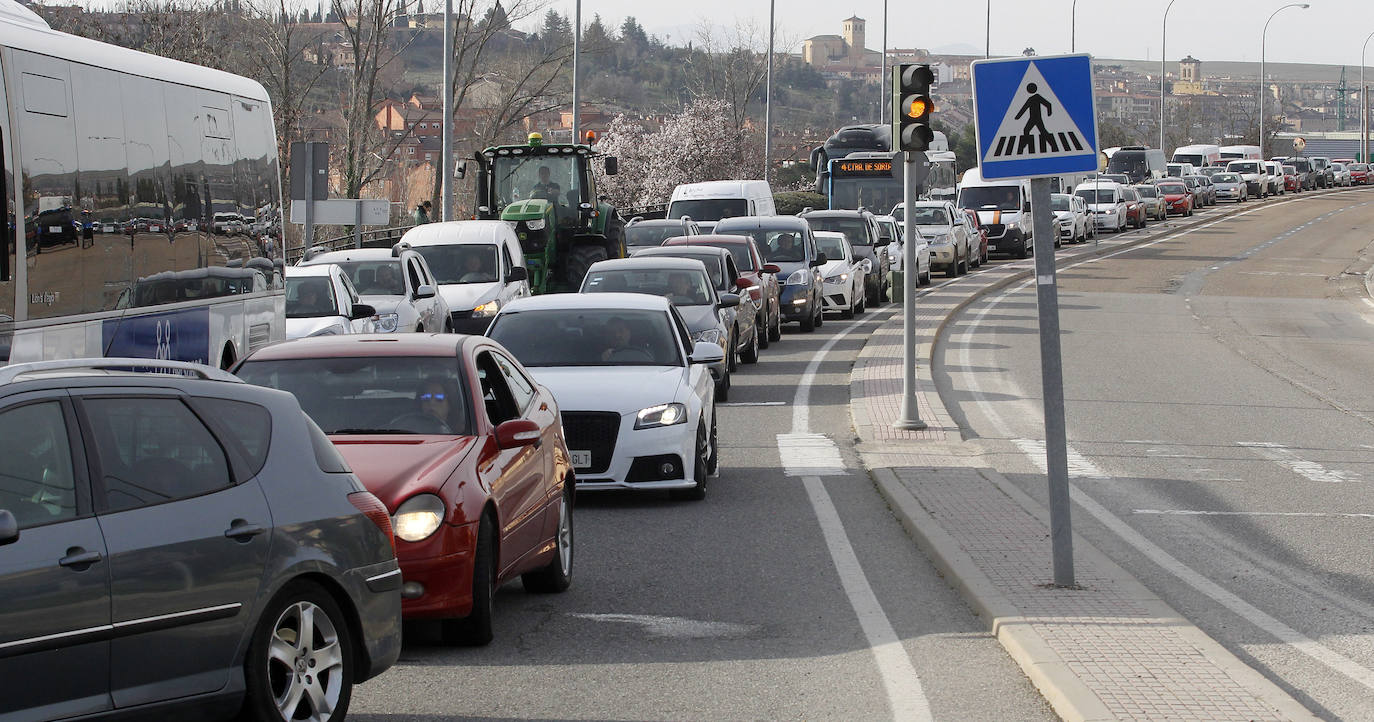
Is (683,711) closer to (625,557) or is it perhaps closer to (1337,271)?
(625,557)

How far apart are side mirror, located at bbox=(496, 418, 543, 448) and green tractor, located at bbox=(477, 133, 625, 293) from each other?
21.6 meters

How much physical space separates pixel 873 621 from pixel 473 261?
17504mm

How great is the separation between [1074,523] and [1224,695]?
4.88m

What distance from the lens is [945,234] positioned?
144 ft

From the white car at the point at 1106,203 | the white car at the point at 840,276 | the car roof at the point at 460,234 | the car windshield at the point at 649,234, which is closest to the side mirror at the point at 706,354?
the car roof at the point at 460,234

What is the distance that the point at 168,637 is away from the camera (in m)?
5.22

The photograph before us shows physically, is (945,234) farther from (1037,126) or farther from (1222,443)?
(1037,126)

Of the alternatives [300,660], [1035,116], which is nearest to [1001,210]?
[1035,116]

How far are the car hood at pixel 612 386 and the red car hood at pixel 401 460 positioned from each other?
3855mm

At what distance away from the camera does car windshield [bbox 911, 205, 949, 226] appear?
4428 cm

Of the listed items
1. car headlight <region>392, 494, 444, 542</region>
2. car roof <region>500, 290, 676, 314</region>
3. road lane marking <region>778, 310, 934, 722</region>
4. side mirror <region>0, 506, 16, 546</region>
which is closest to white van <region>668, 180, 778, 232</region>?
road lane marking <region>778, 310, 934, 722</region>

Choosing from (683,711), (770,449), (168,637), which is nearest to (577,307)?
(770,449)

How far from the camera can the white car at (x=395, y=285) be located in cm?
2145

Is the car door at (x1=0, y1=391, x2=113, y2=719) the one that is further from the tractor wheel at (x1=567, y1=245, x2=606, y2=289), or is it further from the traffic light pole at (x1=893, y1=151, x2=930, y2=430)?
the tractor wheel at (x1=567, y1=245, x2=606, y2=289)
